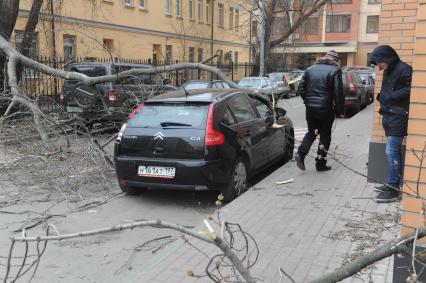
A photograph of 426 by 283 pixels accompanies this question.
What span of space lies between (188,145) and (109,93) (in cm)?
722

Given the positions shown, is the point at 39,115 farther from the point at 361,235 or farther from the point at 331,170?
the point at 361,235

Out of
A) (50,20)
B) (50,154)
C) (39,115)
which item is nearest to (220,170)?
(50,154)

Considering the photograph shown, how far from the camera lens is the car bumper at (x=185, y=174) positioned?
20.7 ft

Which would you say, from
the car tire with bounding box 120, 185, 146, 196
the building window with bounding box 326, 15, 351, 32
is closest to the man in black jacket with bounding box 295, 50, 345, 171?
the car tire with bounding box 120, 185, 146, 196

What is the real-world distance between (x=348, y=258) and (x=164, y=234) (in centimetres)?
214

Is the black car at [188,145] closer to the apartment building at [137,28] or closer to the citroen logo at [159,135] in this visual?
the citroen logo at [159,135]

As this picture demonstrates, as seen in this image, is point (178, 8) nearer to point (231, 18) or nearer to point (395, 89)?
point (231, 18)

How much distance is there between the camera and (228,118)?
6.91m

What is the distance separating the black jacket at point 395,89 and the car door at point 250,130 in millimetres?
2076

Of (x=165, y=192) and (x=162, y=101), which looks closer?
(x=162, y=101)

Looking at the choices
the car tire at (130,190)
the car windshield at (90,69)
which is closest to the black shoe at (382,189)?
the car tire at (130,190)

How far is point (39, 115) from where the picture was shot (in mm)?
8234

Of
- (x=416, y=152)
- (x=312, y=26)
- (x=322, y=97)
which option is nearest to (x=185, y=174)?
(x=322, y=97)

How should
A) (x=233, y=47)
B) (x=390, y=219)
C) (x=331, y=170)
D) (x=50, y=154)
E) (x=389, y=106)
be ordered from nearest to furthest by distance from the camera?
(x=390, y=219)
(x=389, y=106)
(x=50, y=154)
(x=331, y=170)
(x=233, y=47)
